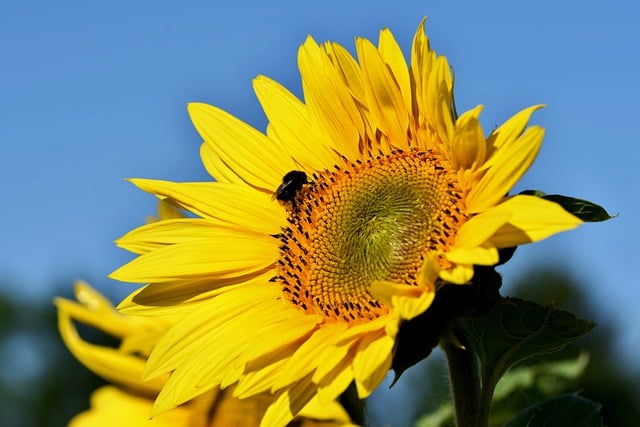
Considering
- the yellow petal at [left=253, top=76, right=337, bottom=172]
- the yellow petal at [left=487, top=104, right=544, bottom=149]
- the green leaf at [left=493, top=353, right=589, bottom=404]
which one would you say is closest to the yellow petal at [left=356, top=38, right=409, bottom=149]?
the yellow petal at [left=253, top=76, right=337, bottom=172]

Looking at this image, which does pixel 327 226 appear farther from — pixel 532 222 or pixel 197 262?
pixel 532 222

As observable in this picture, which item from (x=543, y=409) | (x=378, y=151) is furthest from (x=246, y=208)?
(x=543, y=409)

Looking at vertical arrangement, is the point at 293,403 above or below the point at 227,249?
below

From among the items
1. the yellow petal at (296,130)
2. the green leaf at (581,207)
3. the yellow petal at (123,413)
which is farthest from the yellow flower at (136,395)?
the green leaf at (581,207)

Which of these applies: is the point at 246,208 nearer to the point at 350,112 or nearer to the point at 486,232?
the point at 350,112

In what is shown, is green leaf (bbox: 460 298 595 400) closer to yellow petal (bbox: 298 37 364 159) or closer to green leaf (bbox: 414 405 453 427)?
yellow petal (bbox: 298 37 364 159)

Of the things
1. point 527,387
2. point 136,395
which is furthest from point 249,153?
point 527,387
